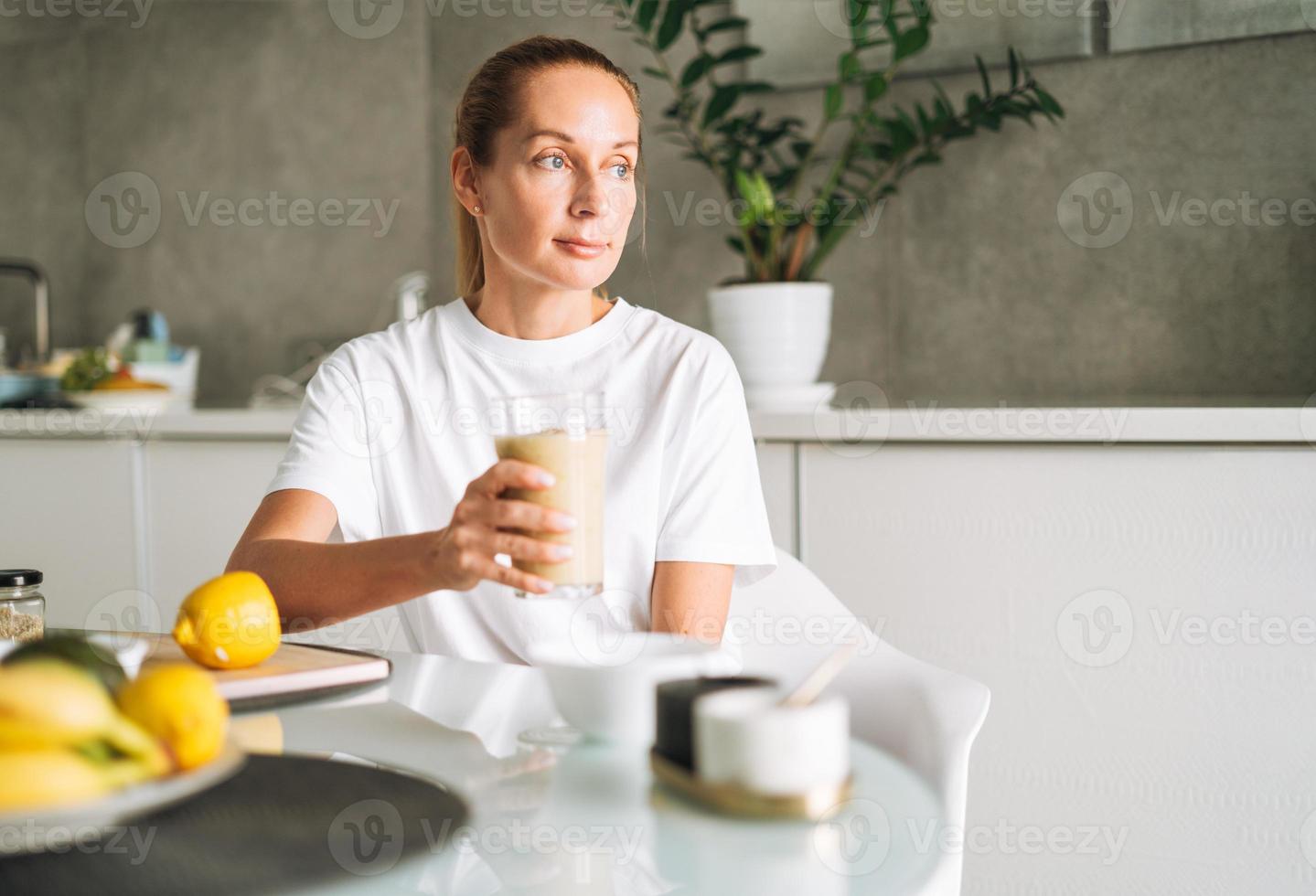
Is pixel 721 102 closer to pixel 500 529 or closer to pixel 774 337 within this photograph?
pixel 774 337

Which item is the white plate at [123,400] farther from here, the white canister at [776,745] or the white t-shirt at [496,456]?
the white canister at [776,745]

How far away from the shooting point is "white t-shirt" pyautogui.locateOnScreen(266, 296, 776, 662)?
56.0 inches

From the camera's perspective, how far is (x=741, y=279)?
220 cm

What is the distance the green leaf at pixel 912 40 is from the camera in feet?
7.04

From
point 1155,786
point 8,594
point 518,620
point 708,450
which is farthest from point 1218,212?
point 8,594

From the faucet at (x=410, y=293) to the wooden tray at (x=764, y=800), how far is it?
224cm

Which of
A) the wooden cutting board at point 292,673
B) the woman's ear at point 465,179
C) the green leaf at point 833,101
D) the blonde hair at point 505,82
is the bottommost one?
the wooden cutting board at point 292,673

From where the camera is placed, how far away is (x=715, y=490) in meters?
1.42

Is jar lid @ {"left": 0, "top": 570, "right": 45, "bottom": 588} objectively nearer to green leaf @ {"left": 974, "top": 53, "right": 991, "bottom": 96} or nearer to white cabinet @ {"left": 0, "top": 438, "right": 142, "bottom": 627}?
white cabinet @ {"left": 0, "top": 438, "right": 142, "bottom": 627}

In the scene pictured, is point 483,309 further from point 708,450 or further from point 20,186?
point 20,186

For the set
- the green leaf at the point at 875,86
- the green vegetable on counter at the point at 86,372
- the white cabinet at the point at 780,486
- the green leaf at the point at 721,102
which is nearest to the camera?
the white cabinet at the point at 780,486

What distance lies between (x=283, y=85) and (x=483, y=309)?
2025 mm

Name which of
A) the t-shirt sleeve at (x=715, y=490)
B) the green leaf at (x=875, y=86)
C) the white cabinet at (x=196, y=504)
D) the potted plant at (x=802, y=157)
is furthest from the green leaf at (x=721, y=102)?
the white cabinet at (x=196, y=504)

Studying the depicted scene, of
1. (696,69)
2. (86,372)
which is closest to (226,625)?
(696,69)
